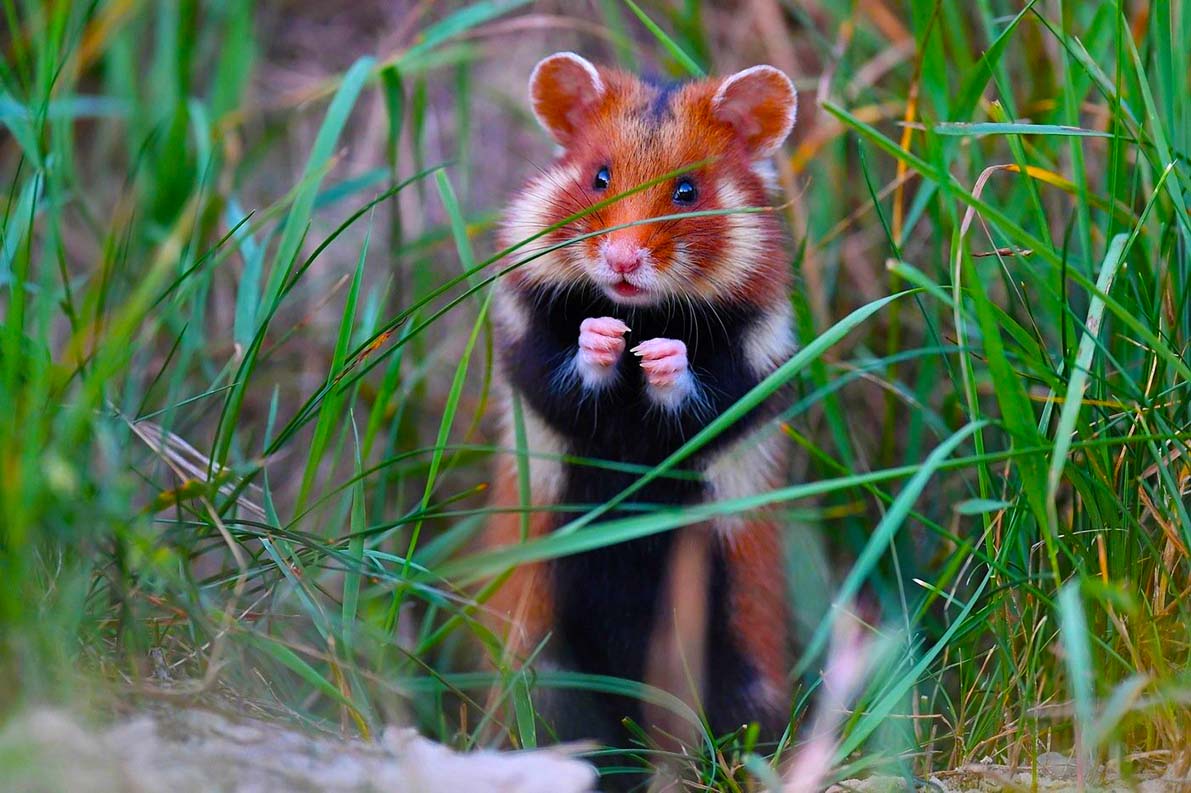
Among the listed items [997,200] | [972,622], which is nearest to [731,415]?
[972,622]

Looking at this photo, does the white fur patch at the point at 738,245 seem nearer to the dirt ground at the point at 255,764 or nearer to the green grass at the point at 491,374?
the green grass at the point at 491,374

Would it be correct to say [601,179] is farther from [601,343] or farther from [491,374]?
[491,374]

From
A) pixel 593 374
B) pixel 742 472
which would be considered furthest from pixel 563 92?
pixel 742 472

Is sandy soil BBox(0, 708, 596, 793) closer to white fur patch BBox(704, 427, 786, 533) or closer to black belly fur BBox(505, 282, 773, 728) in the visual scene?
black belly fur BBox(505, 282, 773, 728)

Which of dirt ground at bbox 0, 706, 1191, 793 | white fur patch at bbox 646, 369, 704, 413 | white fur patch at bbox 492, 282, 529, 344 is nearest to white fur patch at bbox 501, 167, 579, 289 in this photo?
white fur patch at bbox 492, 282, 529, 344

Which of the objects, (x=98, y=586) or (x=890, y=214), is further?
(x=890, y=214)

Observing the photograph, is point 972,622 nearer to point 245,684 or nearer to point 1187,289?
point 1187,289

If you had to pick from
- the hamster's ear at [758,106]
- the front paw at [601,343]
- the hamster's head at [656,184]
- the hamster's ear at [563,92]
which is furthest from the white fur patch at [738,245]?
the hamster's ear at [563,92]
